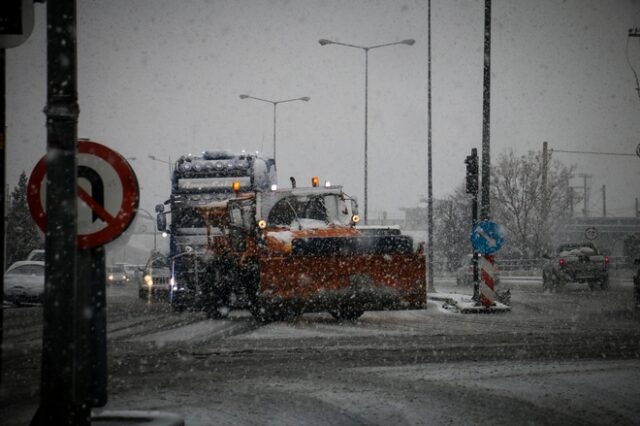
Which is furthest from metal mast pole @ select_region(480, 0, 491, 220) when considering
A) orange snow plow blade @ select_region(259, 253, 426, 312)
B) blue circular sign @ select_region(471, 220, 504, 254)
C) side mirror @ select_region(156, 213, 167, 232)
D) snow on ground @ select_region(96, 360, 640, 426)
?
snow on ground @ select_region(96, 360, 640, 426)

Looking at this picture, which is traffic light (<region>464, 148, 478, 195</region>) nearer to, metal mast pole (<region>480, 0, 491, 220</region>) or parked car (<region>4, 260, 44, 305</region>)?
metal mast pole (<region>480, 0, 491, 220</region>)

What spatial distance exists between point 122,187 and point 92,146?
297mm

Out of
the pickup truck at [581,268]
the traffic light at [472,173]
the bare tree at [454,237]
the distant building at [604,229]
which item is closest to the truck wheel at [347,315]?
the traffic light at [472,173]

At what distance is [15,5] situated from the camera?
13.3 feet

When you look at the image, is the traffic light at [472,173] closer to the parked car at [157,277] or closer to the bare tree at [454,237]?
the parked car at [157,277]

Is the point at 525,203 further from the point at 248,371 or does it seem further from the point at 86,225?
the point at 86,225

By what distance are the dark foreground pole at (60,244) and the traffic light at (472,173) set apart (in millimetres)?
15740

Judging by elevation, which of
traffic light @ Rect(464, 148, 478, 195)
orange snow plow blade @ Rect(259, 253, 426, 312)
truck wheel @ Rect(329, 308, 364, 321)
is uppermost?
traffic light @ Rect(464, 148, 478, 195)

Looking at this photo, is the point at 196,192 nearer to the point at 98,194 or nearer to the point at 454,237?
the point at 98,194

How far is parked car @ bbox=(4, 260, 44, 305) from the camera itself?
23141 mm

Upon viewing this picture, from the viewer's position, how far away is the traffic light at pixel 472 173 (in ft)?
62.7

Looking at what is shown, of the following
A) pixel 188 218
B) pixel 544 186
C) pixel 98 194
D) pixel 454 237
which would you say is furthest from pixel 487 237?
pixel 454 237

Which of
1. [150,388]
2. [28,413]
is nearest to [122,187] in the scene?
[28,413]

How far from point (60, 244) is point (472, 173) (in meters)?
16.1
